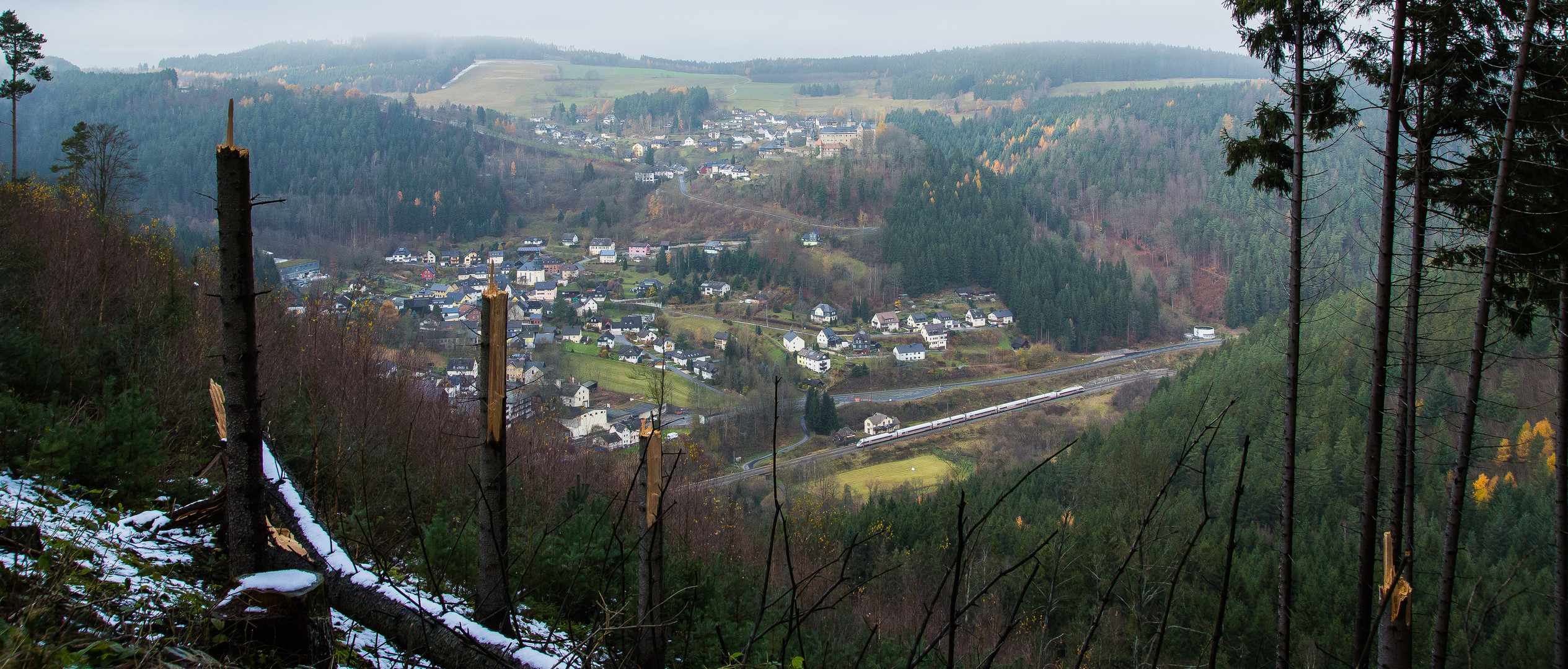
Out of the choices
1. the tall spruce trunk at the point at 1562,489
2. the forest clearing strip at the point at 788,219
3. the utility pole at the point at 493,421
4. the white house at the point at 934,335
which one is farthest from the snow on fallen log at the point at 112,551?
the forest clearing strip at the point at 788,219

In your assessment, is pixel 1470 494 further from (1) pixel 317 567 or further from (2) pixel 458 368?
(2) pixel 458 368

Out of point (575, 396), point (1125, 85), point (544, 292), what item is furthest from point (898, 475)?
point (1125, 85)

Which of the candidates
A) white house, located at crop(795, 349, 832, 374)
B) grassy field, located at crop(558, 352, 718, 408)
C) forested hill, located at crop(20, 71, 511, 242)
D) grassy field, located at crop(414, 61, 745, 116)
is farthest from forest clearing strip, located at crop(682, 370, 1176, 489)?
grassy field, located at crop(414, 61, 745, 116)

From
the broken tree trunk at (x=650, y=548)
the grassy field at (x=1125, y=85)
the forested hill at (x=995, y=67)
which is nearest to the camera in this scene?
the broken tree trunk at (x=650, y=548)

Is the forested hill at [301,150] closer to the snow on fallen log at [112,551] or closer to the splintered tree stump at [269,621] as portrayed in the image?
the snow on fallen log at [112,551]

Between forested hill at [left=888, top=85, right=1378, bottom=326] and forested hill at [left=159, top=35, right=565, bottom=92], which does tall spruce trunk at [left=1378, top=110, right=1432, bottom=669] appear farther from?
forested hill at [left=159, top=35, right=565, bottom=92]

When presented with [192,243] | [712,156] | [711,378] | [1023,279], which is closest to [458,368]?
[711,378]
